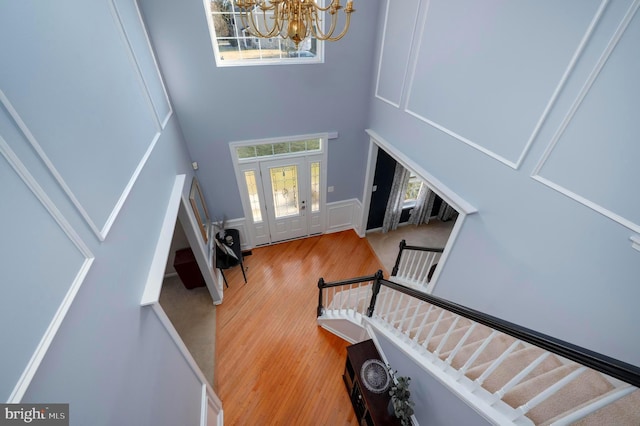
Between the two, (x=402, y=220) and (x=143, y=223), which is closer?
(x=143, y=223)

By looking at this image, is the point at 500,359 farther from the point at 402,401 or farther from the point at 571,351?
the point at 402,401

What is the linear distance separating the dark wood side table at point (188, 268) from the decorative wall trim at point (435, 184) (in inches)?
137

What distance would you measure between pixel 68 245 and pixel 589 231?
283 centimetres

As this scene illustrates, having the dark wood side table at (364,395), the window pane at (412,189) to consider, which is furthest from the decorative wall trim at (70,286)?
the window pane at (412,189)

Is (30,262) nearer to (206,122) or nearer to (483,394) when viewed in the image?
(483,394)

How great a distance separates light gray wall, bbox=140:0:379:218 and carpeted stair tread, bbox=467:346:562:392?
3567 millimetres

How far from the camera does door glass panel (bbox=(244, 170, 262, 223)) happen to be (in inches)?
169

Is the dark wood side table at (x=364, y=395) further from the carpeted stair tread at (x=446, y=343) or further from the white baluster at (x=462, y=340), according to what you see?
the white baluster at (x=462, y=340)

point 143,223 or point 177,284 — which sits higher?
point 143,223

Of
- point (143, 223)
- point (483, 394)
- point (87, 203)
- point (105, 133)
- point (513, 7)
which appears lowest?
point (483, 394)

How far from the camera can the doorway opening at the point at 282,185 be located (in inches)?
163

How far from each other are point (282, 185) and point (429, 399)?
3655mm

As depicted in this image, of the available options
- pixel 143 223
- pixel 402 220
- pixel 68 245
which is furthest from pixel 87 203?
pixel 402 220

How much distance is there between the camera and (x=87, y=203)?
1.19 meters
